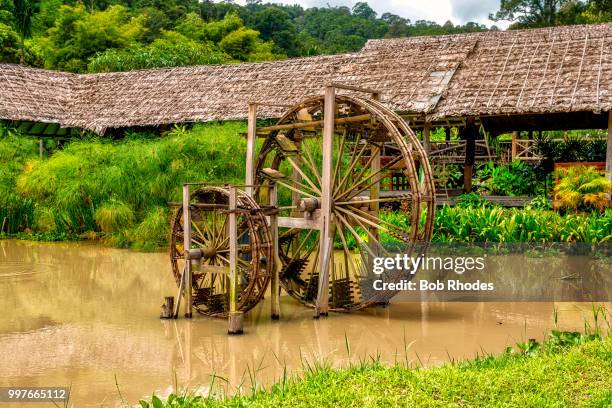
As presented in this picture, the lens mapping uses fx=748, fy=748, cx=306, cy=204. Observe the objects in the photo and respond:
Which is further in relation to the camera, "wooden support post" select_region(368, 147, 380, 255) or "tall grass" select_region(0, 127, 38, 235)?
"tall grass" select_region(0, 127, 38, 235)

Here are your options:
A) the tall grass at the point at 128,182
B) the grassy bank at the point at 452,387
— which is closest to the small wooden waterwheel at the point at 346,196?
the grassy bank at the point at 452,387

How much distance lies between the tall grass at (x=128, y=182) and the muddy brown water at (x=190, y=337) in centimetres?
439

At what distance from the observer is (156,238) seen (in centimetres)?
1639

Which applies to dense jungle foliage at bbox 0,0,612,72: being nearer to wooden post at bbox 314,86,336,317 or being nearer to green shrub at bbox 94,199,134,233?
green shrub at bbox 94,199,134,233

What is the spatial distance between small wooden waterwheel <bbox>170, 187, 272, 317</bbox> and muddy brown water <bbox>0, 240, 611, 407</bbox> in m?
0.34

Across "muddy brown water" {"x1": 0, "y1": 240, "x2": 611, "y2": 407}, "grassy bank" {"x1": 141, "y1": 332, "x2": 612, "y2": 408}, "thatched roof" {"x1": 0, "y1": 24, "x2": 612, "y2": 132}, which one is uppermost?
"thatched roof" {"x1": 0, "y1": 24, "x2": 612, "y2": 132}

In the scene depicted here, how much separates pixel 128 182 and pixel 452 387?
12.7 metres

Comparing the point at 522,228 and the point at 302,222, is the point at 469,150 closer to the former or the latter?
the point at 522,228

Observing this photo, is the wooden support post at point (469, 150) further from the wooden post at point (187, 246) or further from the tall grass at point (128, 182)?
the wooden post at point (187, 246)

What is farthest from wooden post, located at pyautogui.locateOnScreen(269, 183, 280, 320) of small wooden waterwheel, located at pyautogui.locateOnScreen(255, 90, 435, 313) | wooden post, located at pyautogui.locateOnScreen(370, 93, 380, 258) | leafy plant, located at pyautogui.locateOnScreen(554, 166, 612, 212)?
leafy plant, located at pyautogui.locateOnScreen(554, 166, 612, 212)

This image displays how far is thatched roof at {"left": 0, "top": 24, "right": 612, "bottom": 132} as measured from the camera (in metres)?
16.1

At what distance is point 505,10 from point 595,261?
121 feet

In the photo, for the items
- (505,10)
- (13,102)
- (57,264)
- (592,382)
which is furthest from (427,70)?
(505,10)

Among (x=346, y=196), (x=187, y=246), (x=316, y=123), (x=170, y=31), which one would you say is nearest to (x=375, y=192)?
(x=346, y=196)
